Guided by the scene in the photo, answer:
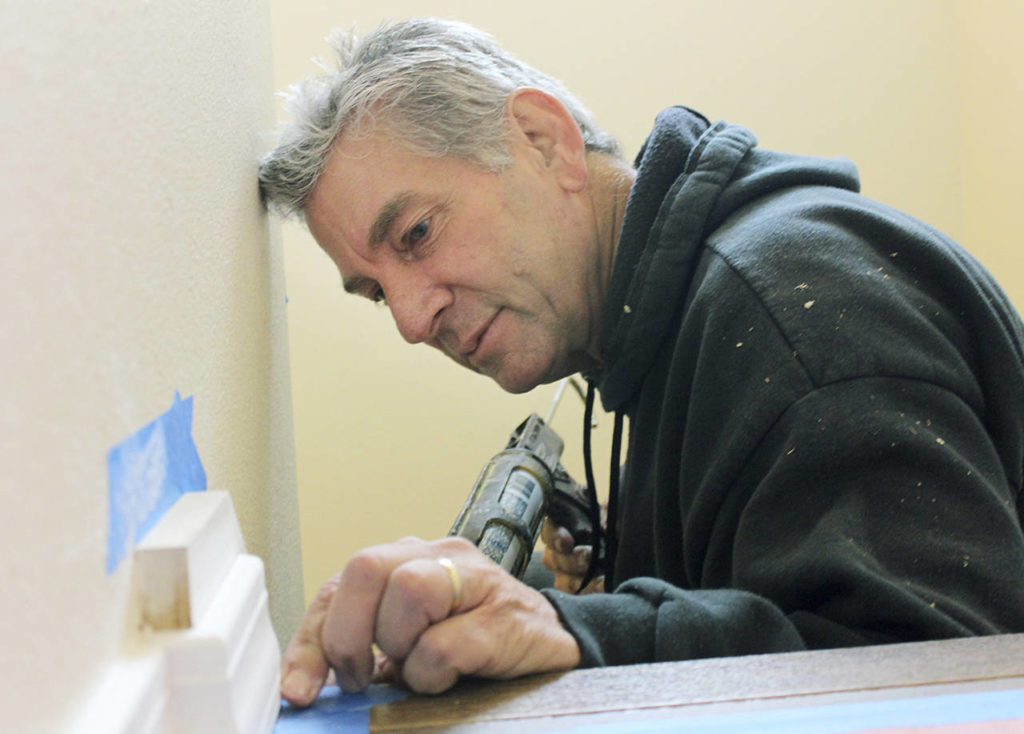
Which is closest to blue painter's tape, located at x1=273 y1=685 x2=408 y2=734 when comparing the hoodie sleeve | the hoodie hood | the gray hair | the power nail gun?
the hoodie sleeve

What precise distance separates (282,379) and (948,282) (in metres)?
0.72

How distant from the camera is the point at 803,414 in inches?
25.8

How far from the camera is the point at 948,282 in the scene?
0.74m

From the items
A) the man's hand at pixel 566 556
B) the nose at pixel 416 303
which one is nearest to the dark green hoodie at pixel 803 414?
the nose at pixel 416 303

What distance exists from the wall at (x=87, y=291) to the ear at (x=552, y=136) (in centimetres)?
45

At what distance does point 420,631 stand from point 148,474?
170 mm

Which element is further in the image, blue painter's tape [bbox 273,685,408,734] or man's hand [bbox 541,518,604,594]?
man's hand [bbox 541,518,604,594]

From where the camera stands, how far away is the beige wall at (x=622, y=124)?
190cm

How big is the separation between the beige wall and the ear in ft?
3.09

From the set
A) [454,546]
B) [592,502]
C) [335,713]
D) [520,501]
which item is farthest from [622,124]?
[335,713]

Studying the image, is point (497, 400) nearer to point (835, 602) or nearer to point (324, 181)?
point (324, 181)

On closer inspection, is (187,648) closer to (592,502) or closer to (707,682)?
(707,682)

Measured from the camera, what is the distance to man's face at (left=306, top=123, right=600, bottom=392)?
0.96 meters

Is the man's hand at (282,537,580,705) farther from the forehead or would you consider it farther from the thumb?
the forehead
